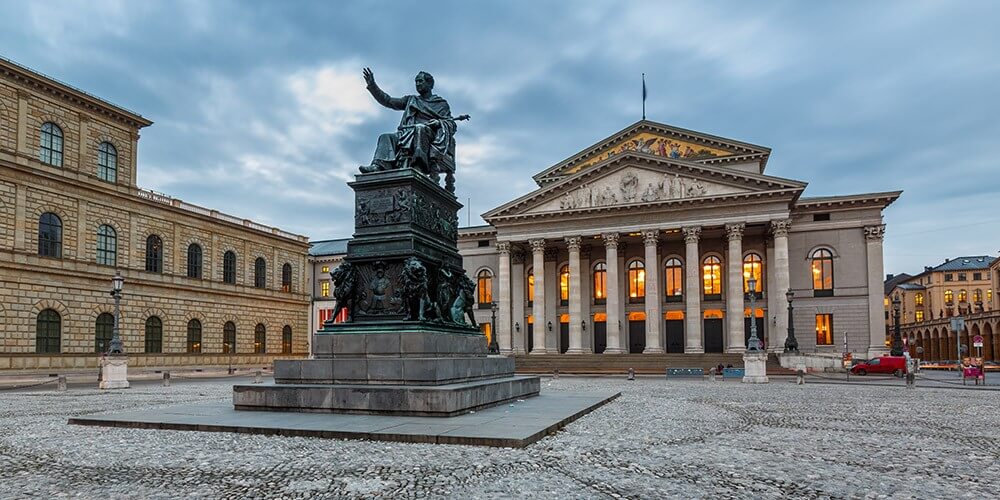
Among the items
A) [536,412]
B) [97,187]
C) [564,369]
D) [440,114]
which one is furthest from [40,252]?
[536,412]

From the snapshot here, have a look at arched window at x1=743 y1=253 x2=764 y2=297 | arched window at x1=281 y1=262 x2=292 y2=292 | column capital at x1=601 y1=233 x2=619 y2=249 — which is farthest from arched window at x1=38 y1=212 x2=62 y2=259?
arched window at x1=743 y1=253 x2=764 y2=297

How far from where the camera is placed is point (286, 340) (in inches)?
2596

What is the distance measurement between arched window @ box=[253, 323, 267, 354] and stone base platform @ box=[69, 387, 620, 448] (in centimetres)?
4966

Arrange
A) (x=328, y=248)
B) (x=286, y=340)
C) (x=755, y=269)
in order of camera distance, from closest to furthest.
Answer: (x=755, y=269)
(x=286, y=340)
(x=328, y=248)

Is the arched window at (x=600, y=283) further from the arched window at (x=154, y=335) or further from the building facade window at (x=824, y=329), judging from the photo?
the arched window at (x=154, y=335)

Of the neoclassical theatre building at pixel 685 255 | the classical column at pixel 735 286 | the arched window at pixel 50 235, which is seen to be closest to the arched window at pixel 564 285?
the neoclassical theatre building at pixel 685 255

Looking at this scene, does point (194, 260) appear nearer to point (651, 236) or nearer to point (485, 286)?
point (485, 286)

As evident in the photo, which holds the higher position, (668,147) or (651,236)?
(668,147)

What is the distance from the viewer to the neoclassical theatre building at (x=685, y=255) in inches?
2064

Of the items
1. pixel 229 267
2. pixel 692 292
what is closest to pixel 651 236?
pixel 692 292

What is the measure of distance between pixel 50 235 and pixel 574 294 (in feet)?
119

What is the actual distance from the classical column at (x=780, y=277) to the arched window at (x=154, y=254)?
1741 inches

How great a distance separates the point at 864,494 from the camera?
706 cm

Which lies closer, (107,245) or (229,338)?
(107,245)
